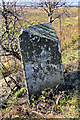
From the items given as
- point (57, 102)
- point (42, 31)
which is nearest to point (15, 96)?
point (57, 102)

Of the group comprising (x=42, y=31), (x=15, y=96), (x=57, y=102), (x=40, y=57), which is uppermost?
(x=42, y=31)

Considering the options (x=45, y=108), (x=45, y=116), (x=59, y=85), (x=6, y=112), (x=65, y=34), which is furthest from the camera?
(x=65, y=34)

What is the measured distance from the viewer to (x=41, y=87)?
160 inches

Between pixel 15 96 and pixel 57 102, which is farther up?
pixel 57 102

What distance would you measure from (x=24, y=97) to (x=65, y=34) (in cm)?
570

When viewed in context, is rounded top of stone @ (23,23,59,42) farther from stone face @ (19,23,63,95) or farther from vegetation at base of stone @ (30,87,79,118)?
vegetation at base of stone @ (30,87,79,118)

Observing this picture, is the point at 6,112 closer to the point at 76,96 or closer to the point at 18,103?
the point at 18,103

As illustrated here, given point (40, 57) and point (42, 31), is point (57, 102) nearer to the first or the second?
point (40, 57)

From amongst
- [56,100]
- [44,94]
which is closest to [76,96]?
[56,100]

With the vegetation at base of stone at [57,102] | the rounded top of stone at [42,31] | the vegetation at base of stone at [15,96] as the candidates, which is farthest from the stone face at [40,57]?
the vegetation at base of stone at [15,96]

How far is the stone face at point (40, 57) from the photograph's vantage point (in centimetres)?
354

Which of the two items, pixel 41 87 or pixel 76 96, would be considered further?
pixel 41 87

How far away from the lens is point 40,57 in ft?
12.2

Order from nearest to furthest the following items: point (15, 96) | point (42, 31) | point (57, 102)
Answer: point (57, 102) → point (42, 31) → point (15, 96)
